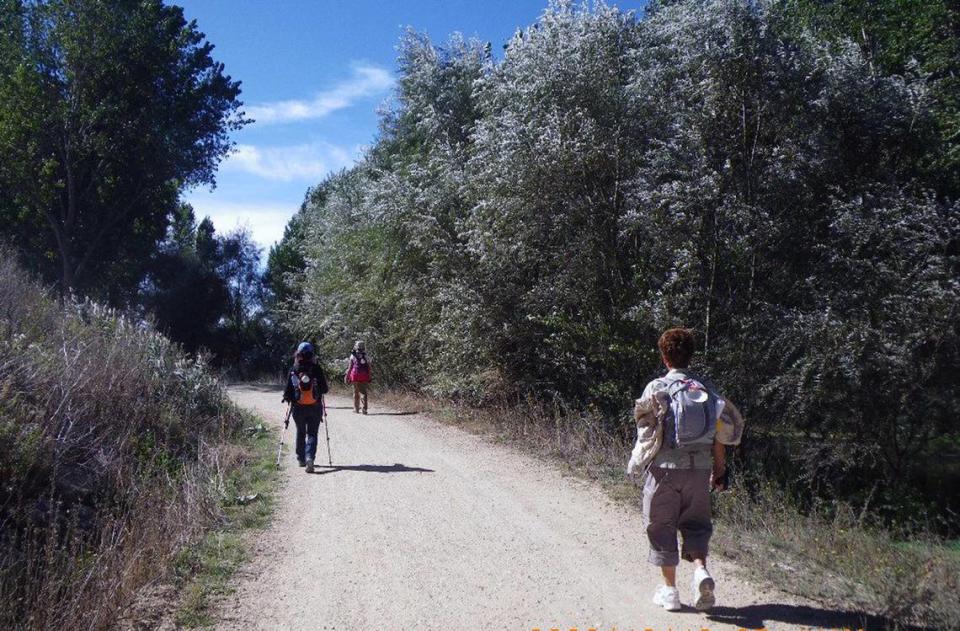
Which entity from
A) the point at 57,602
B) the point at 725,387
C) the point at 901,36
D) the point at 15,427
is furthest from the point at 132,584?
the point at 901,36

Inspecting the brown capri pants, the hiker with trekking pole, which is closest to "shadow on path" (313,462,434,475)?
the hiker with trekking pole

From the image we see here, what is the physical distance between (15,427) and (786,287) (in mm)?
10277

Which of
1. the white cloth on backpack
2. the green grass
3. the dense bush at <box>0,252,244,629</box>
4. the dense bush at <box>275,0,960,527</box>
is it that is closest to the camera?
the white cloth on backpack

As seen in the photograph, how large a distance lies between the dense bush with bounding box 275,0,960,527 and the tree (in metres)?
18.4

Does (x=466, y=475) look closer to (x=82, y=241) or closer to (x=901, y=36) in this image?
(x=901, y=36)

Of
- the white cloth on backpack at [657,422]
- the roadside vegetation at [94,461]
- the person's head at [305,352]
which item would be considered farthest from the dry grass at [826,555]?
the roadside vegetation at [94,461]

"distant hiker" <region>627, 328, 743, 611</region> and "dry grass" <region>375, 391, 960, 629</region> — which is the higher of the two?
"distant hiker" <region>627, 328, 743, 611</region>

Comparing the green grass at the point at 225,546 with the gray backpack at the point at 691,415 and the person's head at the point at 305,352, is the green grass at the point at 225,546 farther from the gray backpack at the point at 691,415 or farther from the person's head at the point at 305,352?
the gray backpack at the point at 691,415

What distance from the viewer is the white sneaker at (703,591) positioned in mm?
4898

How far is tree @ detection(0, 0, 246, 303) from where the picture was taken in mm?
25266

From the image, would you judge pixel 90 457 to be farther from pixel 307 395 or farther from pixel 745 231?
pixel 745 231

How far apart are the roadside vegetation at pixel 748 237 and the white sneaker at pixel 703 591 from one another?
11.2 feet

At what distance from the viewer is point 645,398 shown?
16.8 ft

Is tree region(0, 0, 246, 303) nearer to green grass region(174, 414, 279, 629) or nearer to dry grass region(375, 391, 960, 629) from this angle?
green grass region(174, 414, 279, 629)
